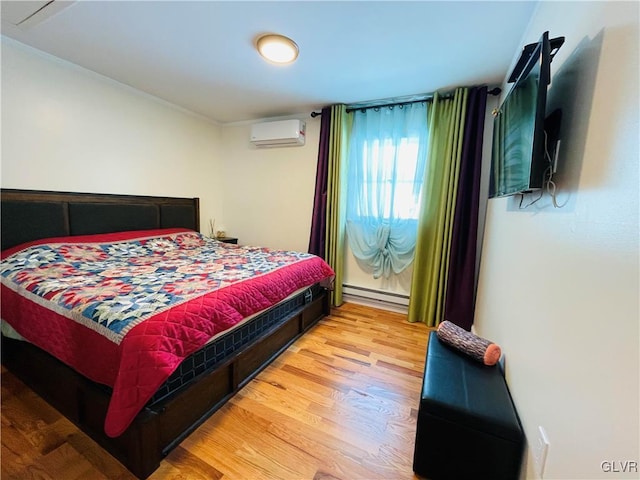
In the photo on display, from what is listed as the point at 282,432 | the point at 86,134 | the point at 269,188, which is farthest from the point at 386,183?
the point at 86,134

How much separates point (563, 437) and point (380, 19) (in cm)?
220

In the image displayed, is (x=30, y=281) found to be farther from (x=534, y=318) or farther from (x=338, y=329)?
(x=534, y=318)

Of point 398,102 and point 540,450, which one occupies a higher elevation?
point 398,102

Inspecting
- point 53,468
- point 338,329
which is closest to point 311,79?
point 338,329

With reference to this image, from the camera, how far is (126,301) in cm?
137

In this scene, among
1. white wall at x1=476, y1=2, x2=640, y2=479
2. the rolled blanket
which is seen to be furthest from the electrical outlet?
the rolled blanket

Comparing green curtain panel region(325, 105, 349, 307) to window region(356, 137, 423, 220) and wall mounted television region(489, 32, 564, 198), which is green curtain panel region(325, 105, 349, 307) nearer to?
window region(356, 137, 423, 220)

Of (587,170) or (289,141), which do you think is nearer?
(587,170)

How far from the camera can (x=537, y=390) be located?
0.99 meters

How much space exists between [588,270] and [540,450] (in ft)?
2.15

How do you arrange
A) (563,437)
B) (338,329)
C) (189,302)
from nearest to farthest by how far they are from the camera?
(563,437), (189,302), (338,329)

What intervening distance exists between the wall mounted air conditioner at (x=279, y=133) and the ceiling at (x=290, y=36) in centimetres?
49

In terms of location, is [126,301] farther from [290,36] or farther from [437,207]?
[437,207]

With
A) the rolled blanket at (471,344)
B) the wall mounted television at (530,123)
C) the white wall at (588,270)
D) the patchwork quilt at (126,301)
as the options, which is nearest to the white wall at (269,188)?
the patchwork quilt at (126,301)
